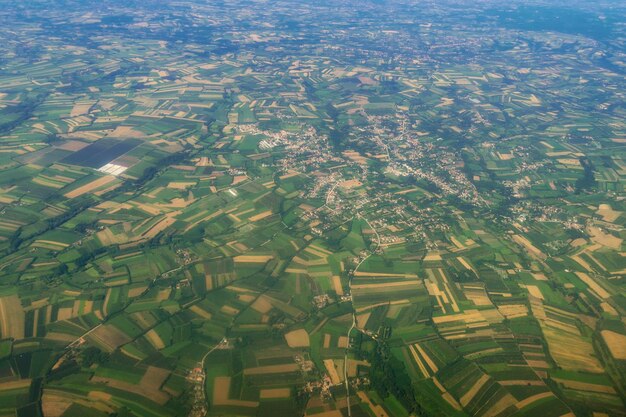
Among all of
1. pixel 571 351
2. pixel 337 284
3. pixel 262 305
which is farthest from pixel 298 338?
pixel 571 351

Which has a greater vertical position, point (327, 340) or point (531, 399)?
point (531, 399)

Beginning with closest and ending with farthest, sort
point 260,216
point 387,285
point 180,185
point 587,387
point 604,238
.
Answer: point 587,387 < point 387,285 < point 604,238 < point 260,216 < point 180,185

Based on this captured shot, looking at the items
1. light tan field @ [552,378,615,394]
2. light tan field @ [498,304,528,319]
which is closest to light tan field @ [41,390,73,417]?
light tan field @ [498,304,528,319]

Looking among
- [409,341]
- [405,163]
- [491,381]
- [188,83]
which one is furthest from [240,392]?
[188,83]

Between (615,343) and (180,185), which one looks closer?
(615,343)

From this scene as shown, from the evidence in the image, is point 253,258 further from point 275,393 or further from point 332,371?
point 275,393
